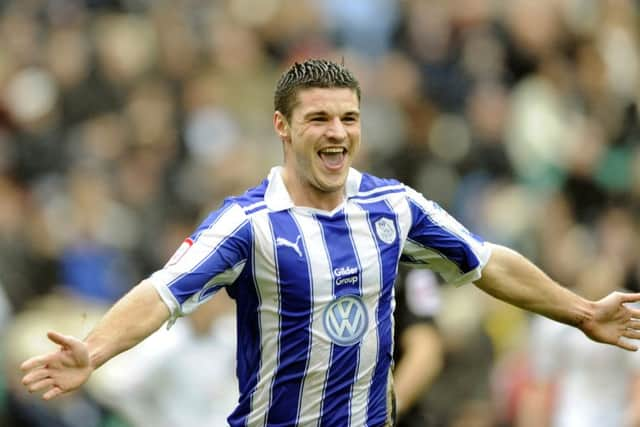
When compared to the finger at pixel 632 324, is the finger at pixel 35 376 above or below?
below

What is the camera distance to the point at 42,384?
600 cm

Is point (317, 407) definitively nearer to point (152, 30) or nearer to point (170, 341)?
point (170, 341)

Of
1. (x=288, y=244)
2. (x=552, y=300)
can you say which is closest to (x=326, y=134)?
(x=288, y=244)

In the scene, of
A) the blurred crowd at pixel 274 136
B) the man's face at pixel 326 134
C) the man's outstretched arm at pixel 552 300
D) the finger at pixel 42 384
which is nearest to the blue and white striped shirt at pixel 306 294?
the man's face at pixel 326 134

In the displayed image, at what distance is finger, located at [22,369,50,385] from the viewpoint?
5.96 metres

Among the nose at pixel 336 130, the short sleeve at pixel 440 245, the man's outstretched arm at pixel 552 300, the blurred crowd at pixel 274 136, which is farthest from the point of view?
the blurred crowd at pixel 274 136

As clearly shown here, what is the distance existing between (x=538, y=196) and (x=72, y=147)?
3.94 m

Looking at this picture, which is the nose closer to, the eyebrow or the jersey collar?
the eyebrow

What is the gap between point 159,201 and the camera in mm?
14031

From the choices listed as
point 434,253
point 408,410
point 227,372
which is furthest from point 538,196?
point 434,253

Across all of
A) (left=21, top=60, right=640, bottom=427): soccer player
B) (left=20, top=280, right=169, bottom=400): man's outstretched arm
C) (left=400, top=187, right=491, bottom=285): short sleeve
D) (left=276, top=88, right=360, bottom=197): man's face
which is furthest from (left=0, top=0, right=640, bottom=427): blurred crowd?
(left=20, top=280, right=169, bottom=400): man's outstretched arm

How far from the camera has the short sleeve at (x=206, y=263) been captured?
647 cm

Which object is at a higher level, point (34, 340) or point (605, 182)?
point (605, 182)

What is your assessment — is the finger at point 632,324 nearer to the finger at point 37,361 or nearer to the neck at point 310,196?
the neck at point 310,196
